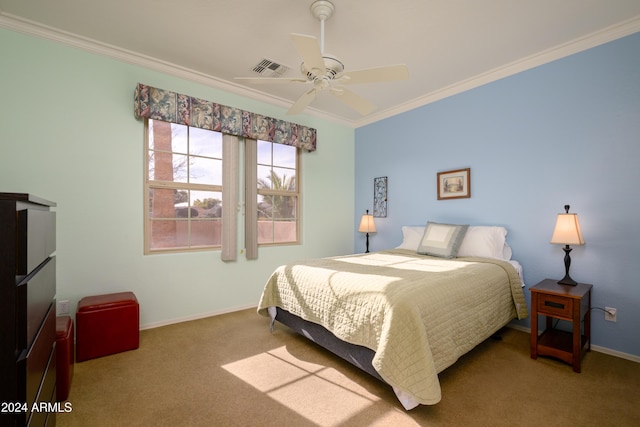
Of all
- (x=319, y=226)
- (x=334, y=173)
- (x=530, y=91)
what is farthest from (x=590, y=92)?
(x=319, y=226)

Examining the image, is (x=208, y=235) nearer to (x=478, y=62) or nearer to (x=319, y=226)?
(x=319, y=226)

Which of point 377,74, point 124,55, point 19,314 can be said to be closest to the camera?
point 19,314

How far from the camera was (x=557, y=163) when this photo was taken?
2.72 metres

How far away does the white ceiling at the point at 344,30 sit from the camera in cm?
218

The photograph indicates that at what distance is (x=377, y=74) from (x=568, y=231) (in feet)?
6.61

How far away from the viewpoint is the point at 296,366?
7.18 ft

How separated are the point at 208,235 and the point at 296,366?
6.19ft

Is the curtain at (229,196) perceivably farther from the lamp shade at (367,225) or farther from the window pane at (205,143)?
the lamp shade at (367,225)

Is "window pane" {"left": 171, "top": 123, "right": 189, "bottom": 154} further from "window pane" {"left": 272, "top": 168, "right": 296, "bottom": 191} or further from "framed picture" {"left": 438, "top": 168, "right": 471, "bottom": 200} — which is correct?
"framed picture" {"left": 438, "top": 168, "right": 471, "bottom": 200}

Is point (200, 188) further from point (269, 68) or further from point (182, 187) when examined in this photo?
point (269, 68)

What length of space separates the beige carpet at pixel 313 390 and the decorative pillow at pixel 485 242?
86 centimetres

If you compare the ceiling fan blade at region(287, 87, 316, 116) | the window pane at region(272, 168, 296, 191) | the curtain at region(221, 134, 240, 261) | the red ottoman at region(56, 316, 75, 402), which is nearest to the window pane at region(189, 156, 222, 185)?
the curtain at region(221, 134, 240, 261)

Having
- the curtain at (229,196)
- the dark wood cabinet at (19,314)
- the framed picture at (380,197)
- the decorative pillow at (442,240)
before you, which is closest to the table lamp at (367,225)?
the framed picture at (380,197)

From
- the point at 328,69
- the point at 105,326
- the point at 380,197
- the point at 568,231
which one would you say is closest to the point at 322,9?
the point at 328,69
